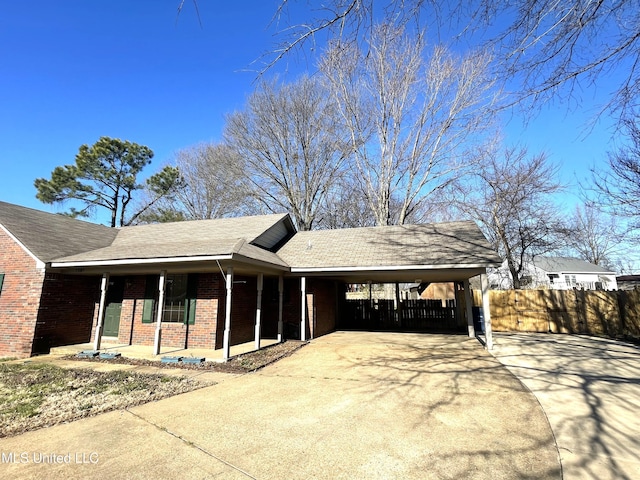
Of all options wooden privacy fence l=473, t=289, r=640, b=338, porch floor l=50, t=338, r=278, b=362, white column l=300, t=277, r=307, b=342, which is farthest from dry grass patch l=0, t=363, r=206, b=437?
wooden privacy fence l=473, t=289, r=640, b=338

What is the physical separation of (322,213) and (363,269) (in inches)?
618

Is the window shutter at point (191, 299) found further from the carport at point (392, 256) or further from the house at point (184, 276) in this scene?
the carport at point (392, 256)

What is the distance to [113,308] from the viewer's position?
11.0 metres

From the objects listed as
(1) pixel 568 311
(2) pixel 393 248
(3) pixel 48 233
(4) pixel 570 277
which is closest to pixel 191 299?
(3) pixel 48 233

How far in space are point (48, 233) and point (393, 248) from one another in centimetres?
1285

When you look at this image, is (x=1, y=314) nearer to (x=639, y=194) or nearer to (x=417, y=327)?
(x=417, y=327)

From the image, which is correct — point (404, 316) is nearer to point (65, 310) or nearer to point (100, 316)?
point (100, 316)

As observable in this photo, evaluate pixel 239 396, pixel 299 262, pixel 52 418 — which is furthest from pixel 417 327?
pixel 52 418

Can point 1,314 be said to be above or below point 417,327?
above

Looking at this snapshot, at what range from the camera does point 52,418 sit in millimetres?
4359

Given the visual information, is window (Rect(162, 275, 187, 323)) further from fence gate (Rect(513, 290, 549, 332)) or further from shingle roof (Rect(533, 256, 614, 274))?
shingle roof (Rect(533, 256, 614, 274))

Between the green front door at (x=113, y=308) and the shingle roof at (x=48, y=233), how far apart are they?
1.74m

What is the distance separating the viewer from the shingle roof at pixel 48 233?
9.91 metres

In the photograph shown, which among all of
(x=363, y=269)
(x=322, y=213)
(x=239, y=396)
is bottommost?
(x=239, y=396)
